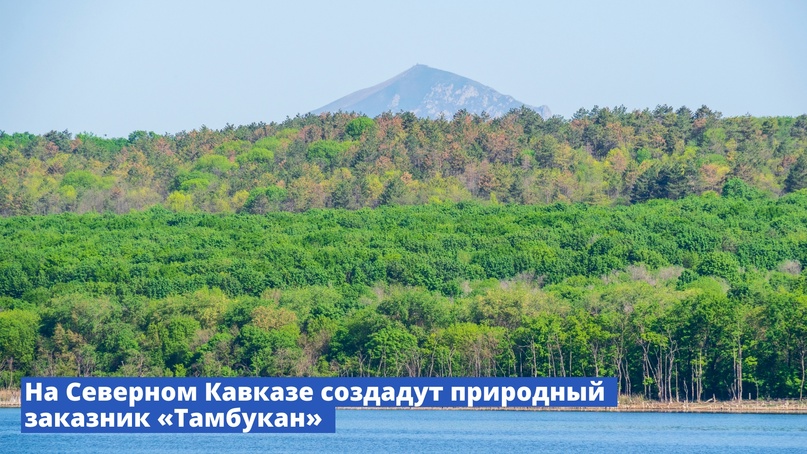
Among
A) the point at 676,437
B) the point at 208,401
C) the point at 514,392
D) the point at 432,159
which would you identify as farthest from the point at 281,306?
the point at 432,159

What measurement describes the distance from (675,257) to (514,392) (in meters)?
62.6

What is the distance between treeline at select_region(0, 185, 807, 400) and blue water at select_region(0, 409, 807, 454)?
20.5ft

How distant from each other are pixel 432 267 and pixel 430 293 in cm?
929

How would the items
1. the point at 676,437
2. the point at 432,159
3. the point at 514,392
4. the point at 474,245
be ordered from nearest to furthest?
the point at 676,437 < the point at 514,392 < the point at 474,245 < the point at 432,159

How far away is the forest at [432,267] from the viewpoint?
84.2m

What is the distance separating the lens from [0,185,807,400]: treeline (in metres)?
82.9

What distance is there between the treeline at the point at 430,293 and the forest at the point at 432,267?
195 mm

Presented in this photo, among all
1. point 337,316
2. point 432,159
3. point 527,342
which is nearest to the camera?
point 527,342

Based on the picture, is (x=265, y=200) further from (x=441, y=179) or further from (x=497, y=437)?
(x=497, y=437)

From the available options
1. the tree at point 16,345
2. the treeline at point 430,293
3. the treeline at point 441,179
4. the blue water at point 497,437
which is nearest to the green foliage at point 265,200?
the treeline at point 441,179

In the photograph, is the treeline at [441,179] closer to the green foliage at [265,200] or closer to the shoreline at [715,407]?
the green foliage at [265,200]

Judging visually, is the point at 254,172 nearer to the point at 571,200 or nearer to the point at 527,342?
the point at 571,200

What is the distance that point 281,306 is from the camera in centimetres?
10456

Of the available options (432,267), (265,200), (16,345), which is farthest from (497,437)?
(265,200)
